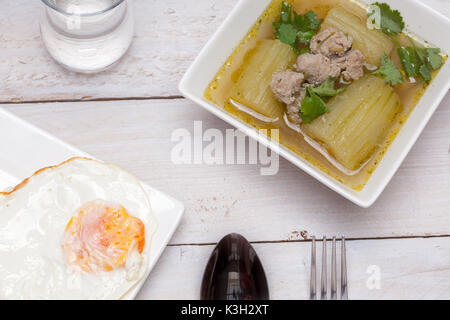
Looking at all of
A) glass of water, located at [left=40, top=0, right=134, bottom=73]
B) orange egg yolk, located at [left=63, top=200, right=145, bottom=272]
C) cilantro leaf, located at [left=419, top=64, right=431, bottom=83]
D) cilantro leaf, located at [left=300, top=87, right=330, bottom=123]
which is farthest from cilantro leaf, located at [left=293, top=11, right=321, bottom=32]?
orange egg yolk, located at [left=63, top=200, right=145, bottom=272]

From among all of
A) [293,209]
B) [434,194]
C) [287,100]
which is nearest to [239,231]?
[293,209]

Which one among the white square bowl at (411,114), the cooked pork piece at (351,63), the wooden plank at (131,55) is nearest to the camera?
the white square bowl at (411,114)

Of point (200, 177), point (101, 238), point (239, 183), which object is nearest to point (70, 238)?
point (101, 238)

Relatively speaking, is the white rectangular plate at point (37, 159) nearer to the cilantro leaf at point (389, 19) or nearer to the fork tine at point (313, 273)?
the fork tine at point (313, 273)

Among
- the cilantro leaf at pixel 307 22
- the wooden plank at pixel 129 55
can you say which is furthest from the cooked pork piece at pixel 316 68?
the wooden plank at pixel 129 55
